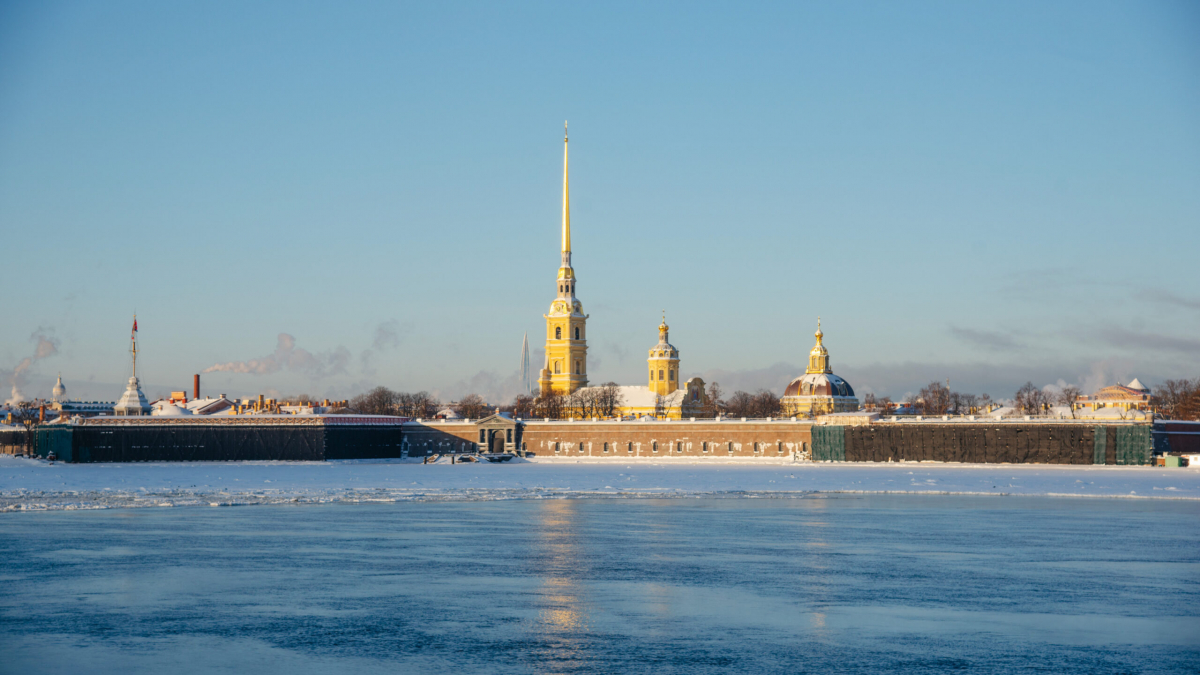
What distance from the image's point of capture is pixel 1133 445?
93875mm

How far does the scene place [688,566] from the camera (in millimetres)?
25906

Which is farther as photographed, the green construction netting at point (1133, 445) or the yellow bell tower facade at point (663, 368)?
the yellow bell tower facade at point (663, 368)

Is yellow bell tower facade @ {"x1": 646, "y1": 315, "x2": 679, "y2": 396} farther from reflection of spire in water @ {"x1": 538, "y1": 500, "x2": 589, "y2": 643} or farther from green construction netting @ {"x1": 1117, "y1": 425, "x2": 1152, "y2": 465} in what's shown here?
reflection of spire in water @ {"x1": 538, "y1": 500, "x2": 589, "y2": 643}

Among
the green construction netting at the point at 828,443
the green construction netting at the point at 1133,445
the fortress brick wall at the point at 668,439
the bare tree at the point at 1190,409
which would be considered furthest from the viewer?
the bare tree at the point at 1190,409

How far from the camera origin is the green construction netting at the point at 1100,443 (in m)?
95.0

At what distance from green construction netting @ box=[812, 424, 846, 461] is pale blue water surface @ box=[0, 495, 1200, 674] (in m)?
70.0

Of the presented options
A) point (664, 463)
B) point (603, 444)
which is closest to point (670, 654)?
point (664, 463)

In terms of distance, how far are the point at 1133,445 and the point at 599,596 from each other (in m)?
82.5

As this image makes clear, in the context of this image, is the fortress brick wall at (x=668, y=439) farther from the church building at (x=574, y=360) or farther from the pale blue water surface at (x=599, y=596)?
the pale blue water surface at (x=599, y=596)

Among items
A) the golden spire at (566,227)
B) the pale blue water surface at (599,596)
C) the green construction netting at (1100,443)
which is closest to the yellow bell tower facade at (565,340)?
the golden spire at (566,227)

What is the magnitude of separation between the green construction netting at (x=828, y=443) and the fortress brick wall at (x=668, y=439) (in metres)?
1.77

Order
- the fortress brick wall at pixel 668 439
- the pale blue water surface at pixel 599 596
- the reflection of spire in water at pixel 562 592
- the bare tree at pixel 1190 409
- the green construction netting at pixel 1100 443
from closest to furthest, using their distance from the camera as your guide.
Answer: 1. the pale blue water surface at pixel 599 596
2. the reflection of spire in water at pixel 562 592
3. the green construction netting at pixel 1100 443
4. the fortress brick wall at pixel 668 439
5. the bare tree at pixel 1190 409

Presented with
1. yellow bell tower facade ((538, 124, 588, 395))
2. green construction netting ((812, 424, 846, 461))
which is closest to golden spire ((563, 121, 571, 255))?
yellow bell tower facade ((538, 124, 588, 395))

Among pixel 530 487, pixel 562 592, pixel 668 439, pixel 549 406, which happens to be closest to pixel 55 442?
pixel 668 439
